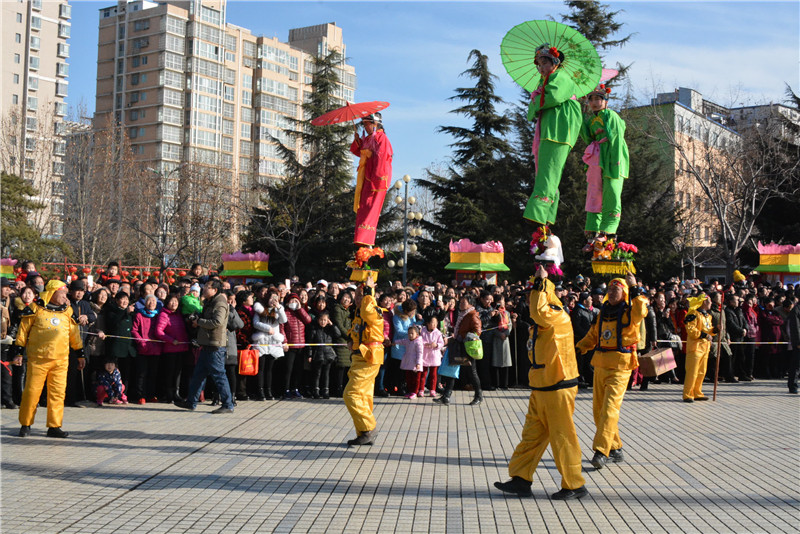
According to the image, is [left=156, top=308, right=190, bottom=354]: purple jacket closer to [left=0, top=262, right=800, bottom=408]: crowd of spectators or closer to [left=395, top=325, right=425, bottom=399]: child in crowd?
[left=0, top=262, right=800, bottom=408]: crowd of spectators

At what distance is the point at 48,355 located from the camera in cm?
902

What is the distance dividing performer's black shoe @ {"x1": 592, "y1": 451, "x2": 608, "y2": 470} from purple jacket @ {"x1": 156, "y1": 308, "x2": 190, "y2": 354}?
276 inches

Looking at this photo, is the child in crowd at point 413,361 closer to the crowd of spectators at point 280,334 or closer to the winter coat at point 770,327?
the crowd of spectators at point 280,334

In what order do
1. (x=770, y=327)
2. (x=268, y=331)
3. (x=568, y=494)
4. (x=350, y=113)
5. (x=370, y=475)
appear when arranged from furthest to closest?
(x=770, y=327)
(x=268, y=331)
(x=350, y=113)
(x=370, y=475)
(x=568, y=494)

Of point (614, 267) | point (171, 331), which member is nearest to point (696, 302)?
point (614, 267)

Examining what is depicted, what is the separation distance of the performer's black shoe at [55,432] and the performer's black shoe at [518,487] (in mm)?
5500

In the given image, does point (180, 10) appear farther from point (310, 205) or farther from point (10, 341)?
point (10, 341)

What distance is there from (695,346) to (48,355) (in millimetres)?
10460

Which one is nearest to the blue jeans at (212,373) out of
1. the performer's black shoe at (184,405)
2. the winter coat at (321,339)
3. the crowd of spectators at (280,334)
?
the performer's black shoe at (184,405)

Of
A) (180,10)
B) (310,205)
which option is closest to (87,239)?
(310,205)

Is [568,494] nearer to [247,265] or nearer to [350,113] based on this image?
[350,113]

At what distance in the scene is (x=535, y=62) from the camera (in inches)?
340

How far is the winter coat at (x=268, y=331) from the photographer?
12.7m

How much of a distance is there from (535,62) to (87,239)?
36.8 meters
